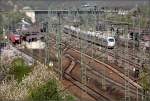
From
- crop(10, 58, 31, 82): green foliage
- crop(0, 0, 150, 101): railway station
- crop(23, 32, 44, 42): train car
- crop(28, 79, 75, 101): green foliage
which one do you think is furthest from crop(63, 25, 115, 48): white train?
crop(28, 79, 75, 101): green foliage

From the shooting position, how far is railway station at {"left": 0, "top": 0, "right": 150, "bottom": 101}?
16.6 meters

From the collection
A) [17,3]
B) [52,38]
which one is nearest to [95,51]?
[52,38]

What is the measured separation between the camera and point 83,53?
1001 inches

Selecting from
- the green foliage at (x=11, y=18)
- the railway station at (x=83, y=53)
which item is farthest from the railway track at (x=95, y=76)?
the green foliage at (x=11, y=18)

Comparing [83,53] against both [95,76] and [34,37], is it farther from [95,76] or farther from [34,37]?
[34,37]

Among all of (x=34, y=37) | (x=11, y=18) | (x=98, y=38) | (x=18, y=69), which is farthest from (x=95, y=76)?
(x=11, y=18)

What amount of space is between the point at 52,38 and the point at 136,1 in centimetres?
637

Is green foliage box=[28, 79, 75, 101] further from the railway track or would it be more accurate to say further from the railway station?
the railway track

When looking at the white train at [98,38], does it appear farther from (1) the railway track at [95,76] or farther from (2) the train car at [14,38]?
(2) the train car at [14,38]

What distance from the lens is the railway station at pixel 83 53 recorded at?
16.6 metres

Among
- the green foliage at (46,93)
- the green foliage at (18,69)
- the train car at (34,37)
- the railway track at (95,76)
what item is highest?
the green foliage at (46,93)

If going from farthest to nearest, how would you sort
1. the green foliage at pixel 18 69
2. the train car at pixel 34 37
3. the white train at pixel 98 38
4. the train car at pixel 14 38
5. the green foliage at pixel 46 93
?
the train car at pixel 34 37 → the train car at pixel 14 38 → the white train at pixel 98 38 → the green foliage at pixel 18 69 → the green foliage at pixel 46 93

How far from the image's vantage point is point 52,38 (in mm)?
29484

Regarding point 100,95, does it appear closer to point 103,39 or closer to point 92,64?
point 92,64
